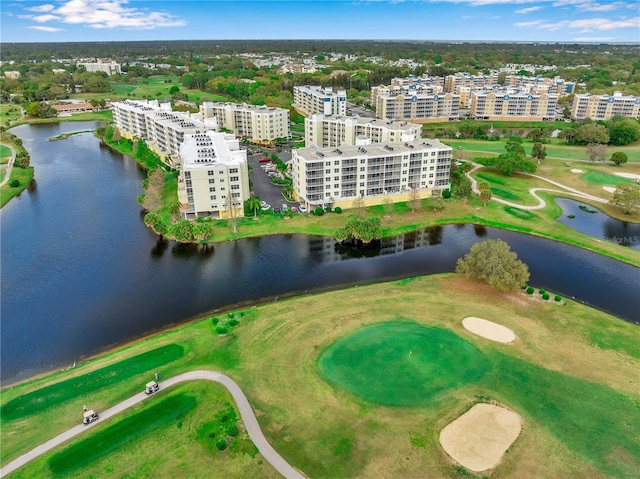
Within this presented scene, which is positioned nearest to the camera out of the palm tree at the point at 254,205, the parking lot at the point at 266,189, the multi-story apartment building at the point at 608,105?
the palm tree at the point at 254,205

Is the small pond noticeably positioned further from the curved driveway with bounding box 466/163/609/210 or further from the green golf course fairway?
the green golf course fairway

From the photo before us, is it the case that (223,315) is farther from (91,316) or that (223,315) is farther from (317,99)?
(317,99)

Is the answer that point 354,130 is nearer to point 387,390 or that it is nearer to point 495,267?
point 495,267

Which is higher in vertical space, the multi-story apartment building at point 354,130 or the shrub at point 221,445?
the multi-story apartment building at point 354,130

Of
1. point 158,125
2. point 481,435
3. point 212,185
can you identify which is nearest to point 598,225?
point 481,435

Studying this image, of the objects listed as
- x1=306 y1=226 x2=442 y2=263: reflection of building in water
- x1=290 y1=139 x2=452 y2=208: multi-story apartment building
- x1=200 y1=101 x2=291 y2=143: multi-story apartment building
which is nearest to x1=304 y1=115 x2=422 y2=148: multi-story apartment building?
x1=290 y1=139 x2=452 y2=208: multi-story apartment building

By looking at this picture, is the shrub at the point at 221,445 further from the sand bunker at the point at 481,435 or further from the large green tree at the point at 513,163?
the large green tree at the point at 513,163

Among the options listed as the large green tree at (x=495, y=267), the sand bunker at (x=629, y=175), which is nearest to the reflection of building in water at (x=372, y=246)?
the large green tree at (x=495, y=267)
